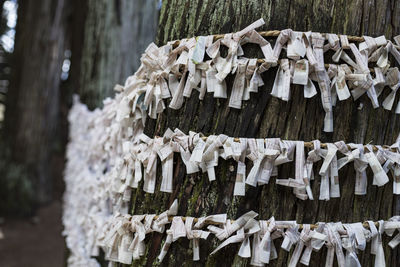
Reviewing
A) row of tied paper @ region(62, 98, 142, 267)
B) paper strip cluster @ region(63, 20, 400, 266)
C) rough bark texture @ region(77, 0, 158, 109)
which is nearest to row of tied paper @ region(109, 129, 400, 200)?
paper strip cluster @ region(63, 20, 400, 266)

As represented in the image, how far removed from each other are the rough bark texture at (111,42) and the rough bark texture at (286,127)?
1848 millimetres

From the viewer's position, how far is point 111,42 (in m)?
3.13

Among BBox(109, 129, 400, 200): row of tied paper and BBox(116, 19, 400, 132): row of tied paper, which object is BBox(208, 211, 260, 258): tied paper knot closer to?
BBox(109, 129, 400, 200): row of tied paper

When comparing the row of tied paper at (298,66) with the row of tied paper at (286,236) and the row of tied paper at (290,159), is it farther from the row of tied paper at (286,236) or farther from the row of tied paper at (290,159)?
the row of tied paper at (286,236)

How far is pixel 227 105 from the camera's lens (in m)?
1.27

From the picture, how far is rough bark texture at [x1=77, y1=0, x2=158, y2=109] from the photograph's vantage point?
3.07m

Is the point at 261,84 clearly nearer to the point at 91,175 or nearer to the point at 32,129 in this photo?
the point at 91,175

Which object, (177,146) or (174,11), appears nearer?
(177,146)

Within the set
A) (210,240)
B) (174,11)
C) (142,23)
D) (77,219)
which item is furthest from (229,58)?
(142,23)

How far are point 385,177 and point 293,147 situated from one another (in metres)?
0.27

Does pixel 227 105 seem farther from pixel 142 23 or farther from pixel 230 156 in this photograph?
pixel 142 23

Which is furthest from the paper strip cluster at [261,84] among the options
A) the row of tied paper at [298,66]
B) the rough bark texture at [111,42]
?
the rough bark texture at [111,42]

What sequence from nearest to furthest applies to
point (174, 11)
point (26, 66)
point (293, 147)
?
point (293, 147), point (174, 11), point (26, 66)

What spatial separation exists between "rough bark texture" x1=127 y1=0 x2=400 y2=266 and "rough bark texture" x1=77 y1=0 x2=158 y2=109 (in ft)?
6.06
